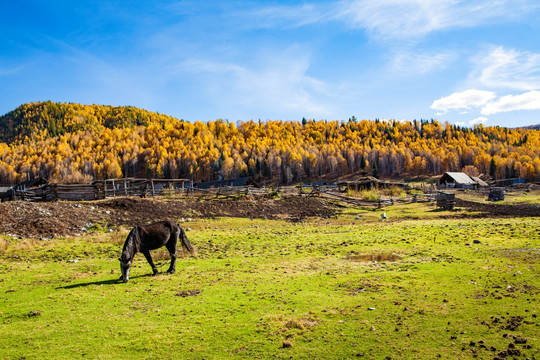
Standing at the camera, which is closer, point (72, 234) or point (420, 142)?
point (72, 234)

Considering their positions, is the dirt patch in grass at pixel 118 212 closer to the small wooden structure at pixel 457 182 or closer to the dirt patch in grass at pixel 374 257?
the dirt patch in grass at pixel 374 257

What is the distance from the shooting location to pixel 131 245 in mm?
11930

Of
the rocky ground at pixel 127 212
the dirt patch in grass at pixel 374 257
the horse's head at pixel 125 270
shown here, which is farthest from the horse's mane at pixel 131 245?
the rocky ground at pixel 127 212

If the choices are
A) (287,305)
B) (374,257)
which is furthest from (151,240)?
(374,257)

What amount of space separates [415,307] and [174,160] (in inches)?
6943

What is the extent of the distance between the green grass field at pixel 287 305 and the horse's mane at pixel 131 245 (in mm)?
908

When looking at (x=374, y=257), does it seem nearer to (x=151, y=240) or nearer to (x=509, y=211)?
(x=151, y=240)

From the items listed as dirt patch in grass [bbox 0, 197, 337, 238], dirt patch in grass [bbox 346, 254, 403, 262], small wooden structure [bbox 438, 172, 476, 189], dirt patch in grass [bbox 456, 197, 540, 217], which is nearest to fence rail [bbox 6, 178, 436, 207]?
dirt patch in grass [bbox 0, 197, 337, 238]

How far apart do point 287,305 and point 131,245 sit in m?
6.63

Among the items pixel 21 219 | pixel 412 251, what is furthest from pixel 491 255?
pixel 21 219

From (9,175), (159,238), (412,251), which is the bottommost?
(412,251)

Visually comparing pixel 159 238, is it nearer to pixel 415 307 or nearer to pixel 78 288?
pixel 78 288

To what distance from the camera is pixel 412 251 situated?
14633mm

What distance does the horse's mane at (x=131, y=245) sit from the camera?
38.0 feet
